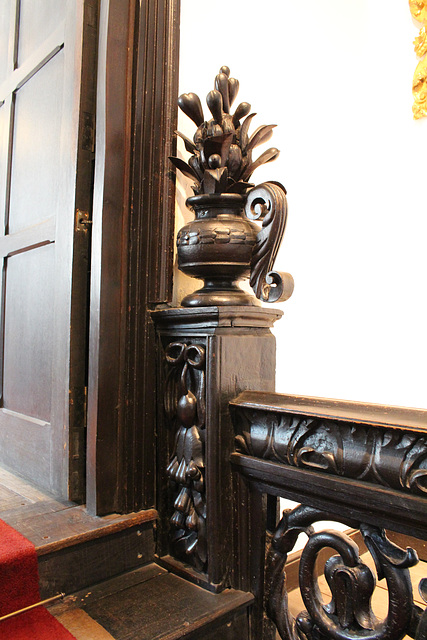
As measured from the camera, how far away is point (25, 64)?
1.85 m

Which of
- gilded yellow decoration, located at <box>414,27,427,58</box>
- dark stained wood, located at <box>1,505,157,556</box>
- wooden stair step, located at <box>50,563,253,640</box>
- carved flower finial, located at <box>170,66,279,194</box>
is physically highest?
gilded yellow decoration, located at <box>414,27,427,58</box>

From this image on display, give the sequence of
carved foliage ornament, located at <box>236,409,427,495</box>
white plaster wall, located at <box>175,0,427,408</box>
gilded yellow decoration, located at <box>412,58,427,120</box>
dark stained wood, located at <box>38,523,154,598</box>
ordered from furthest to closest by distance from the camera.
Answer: gilded yellow decoration, located at <box>412,58,427,120</box>, white plaster wall, located at <box>175,0,427,408</box>, dark stained wood, located at <box>38,523,154,598</box>, carved foliage ornament, located at <box>236,409,427,495</box>

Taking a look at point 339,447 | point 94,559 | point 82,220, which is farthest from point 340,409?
point 82,220

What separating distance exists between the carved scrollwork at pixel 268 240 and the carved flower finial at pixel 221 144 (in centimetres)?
9

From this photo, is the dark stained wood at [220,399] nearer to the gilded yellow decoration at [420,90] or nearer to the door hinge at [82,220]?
the door hinge at [82,220]

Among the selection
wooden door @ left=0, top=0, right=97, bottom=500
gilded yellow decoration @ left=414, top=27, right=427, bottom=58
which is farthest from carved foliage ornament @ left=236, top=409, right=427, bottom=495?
gilded yellow decoration @ left=414, top=27, right=427, bottom=58

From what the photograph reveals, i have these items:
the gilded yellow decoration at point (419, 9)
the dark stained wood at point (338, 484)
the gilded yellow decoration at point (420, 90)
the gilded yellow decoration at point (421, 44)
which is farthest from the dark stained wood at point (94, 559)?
the gilded yellow decoration at point (419, 9)

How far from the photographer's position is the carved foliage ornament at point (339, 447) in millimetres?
969

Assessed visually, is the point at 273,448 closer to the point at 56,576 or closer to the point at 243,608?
the point at 243,608

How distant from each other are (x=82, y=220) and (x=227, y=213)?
0.42m

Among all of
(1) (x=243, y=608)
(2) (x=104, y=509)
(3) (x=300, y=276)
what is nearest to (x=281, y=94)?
(3) (x=300, y=276)

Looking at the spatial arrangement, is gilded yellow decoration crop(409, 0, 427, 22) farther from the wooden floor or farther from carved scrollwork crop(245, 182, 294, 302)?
the wooden floor

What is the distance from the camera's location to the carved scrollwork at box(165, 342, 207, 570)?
1.32m

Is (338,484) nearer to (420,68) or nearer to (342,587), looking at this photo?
(342,587)
